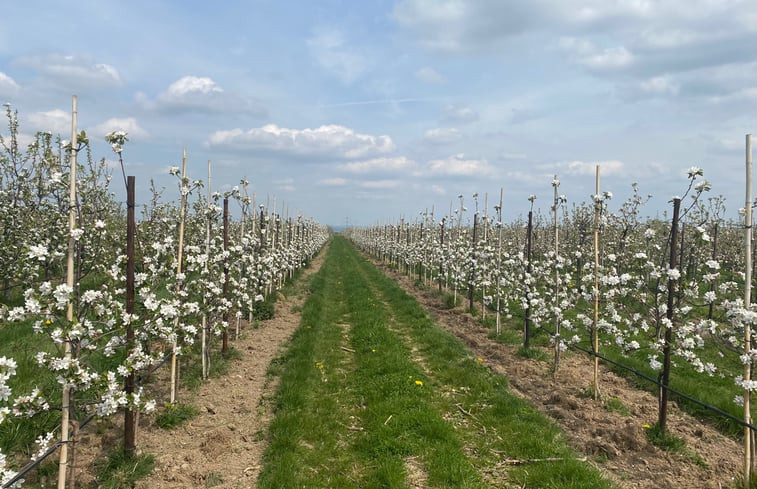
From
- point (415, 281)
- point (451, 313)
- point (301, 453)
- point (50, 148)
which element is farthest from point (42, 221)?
point (415, 281)

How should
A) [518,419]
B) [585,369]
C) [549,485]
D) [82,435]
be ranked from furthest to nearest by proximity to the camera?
[585,369], [518,419], [82,435], [549,485]

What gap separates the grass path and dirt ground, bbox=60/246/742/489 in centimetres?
40

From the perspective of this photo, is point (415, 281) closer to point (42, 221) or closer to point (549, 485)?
point (42, 221)

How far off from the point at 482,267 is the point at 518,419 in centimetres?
754

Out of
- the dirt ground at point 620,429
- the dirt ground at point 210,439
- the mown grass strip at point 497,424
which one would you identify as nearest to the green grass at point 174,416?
the dirt ground at point 210,439

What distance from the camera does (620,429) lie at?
630 cm

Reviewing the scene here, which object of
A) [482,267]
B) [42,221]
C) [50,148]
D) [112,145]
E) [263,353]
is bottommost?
[263,353]

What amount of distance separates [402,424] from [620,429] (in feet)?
10.5

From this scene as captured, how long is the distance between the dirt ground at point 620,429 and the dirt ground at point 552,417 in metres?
0.01

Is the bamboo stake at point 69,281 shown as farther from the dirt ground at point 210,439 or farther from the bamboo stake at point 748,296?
the bamboo stake at point 748,296

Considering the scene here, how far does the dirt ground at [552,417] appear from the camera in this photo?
5168 mm

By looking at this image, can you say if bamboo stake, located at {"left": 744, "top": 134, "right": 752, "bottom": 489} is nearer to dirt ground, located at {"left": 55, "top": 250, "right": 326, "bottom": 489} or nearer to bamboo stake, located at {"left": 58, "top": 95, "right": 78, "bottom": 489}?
dirt ground, located at {"left": 55, "top": 250, "right": 326, "bottom": 489}

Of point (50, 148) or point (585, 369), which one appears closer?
point (585, 369)

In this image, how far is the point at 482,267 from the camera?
13.7 m
